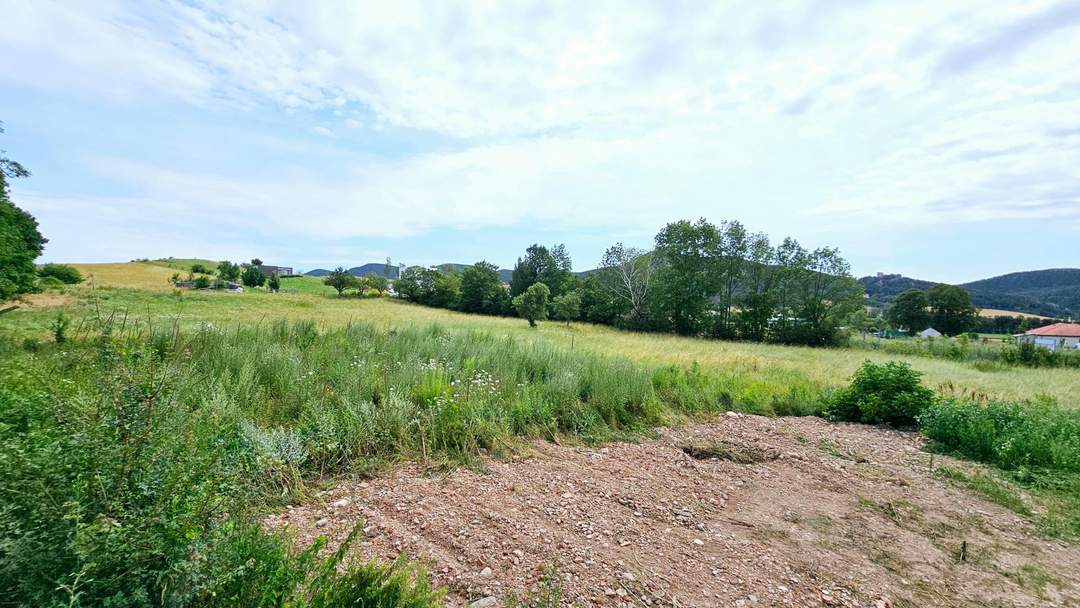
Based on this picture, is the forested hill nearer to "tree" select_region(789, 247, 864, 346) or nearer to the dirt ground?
"tree" select_region(789, 247, 864, 346)

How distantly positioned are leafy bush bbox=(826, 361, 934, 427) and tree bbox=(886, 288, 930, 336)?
7503cm

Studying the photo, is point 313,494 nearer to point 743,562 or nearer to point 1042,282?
point 743,562

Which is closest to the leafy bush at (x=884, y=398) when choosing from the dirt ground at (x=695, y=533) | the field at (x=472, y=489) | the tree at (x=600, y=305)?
the field at (x=472, y=489)

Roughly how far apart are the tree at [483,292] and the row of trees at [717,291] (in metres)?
13.6

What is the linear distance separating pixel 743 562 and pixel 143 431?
3706 millimetres

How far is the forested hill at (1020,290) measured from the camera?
9512 centimetres

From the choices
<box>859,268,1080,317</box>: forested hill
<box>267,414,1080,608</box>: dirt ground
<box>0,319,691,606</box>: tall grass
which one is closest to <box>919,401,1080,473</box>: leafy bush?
<box>267,414,1080,608</box>: dirt ground

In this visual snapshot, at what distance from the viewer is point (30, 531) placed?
1.61 m

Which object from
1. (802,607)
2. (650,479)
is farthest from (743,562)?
(650,479)

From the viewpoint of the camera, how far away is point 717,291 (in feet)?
120

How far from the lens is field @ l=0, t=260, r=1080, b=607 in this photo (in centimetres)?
182

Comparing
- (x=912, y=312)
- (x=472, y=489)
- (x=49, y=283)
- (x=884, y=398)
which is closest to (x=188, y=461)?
(x=472, y=489)

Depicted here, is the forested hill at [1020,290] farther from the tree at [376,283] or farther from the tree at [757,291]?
the tree at [376,283]

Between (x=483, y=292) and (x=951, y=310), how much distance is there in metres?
70.5
